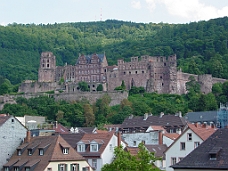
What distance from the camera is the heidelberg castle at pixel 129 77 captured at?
476ft

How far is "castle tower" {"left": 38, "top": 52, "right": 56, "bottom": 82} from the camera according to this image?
166 m

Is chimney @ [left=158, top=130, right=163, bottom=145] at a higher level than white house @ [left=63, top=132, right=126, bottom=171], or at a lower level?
higher

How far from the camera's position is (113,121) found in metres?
125

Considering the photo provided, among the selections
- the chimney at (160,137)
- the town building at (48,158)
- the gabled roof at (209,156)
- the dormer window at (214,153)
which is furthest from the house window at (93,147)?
the dormer window at (214,153)

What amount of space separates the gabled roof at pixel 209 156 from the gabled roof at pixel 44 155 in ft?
48.4

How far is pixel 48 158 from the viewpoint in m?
51.1

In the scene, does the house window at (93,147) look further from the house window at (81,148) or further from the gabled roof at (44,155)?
the gabled roof at (44,155)

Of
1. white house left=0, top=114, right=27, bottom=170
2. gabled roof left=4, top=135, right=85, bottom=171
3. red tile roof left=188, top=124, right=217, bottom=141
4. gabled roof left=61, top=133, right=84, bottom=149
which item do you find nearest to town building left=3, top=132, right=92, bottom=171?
gabled roof left=4, top=135, right=85, bottom=171

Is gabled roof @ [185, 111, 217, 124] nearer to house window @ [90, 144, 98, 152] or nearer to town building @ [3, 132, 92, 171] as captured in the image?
house window @ [90, 144, 98, 152]

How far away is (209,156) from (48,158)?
16.5m

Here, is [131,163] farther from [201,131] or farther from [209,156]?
[201,131]

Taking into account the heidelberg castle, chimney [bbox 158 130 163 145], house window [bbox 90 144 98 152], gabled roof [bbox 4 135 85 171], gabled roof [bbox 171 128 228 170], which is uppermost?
the heidelberg castle

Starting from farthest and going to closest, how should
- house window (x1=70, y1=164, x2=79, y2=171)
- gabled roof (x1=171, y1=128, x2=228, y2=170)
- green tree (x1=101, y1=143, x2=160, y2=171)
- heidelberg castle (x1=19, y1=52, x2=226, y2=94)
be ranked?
heidelberg castle (x1=19, y1=52, x2=226, y2=94) → house window (x1=70, y1=164, x2=79, y2=171) → green tree (x1=101, y1=143, x2=160, y2=171) → gabled roof (x1=171, y1=128, x2=228, y2=170)

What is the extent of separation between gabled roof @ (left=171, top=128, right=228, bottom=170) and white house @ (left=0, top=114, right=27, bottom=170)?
21103 millimetres
